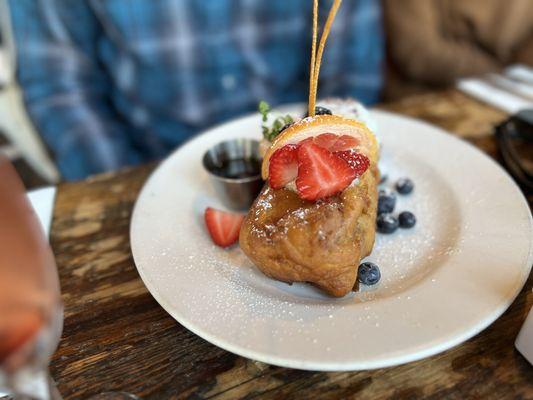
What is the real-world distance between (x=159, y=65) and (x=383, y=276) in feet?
5.44

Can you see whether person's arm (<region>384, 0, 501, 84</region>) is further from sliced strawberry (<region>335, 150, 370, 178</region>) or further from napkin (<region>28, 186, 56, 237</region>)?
napkin (<region>28, 186, 56, 237</region>)

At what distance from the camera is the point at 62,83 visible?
2.16m

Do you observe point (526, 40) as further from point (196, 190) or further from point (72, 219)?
point (72, 219)

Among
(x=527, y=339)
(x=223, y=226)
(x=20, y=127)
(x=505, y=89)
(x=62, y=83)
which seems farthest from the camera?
(x=20, y=127)

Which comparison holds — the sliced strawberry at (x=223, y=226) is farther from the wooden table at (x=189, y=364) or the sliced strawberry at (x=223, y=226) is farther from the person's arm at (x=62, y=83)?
the person's arm at (x=62, y=83)

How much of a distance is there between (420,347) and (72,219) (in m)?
1.05

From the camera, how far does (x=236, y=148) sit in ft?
4.78

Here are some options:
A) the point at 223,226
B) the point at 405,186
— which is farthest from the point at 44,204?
the point at 405,186

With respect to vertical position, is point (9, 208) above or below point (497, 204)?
above

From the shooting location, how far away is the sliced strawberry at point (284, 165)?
3.41ft

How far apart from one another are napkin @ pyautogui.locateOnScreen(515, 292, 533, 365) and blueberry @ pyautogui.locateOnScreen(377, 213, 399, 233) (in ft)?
1.35

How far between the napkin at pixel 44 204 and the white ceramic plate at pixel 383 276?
30 cm

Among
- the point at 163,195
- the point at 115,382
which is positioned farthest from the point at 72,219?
the point at 115,382

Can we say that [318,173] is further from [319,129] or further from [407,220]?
[407,220]
